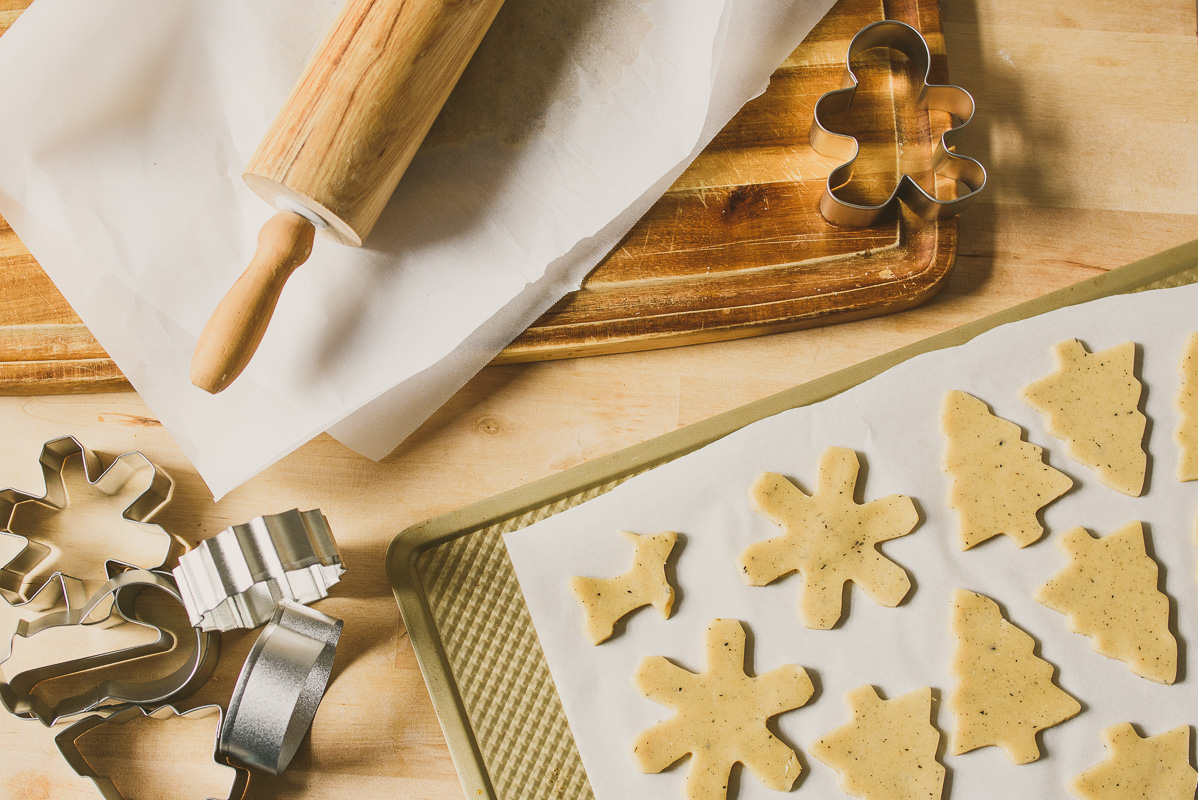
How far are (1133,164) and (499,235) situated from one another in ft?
2.06

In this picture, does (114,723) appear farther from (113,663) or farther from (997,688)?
(997,688)

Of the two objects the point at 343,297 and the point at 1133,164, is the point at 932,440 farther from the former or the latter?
the point at 343,297

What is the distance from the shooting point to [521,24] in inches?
28.6

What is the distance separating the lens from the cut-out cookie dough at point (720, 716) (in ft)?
2.06

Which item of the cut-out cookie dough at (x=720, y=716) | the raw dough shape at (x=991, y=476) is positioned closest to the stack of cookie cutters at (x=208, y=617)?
the cut-out cookie dough at (x=720, y=716)

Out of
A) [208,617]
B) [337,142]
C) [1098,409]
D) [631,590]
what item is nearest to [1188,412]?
[1098,409]

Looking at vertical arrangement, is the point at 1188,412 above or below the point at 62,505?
below

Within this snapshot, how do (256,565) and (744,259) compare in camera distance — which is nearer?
(256,565)

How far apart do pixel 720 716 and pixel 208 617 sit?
0.44 meters

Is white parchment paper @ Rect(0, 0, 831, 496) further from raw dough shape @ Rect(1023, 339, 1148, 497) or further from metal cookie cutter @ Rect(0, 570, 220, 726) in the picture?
raw dough shape @ Rect(1023, 339, 1148, 497)

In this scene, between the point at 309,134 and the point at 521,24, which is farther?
the point at 521,24

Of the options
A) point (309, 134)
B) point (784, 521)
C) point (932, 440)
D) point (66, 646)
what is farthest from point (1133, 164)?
point (66, 646)

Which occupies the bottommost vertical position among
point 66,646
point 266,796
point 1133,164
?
point 266,796

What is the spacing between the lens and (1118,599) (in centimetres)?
66
